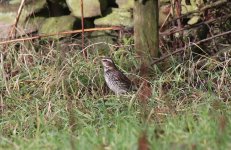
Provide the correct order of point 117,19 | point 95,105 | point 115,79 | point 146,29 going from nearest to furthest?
point 95,105 → point 115,79 → point 146,29 → point 117,19

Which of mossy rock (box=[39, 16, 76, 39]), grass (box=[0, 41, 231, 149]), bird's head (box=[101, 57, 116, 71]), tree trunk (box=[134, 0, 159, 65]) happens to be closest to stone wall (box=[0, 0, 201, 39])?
mossy rock (box=[39, 16, 76, 39])

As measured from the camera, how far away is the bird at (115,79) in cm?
862

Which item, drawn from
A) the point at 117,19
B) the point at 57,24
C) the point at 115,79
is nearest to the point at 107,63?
the point at 115,79

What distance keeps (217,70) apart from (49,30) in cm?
271

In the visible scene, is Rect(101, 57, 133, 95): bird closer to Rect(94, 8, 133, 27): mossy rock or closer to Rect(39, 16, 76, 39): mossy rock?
Rect(94, 8, 133, 27): mossy rock

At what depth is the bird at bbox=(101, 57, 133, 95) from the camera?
8.62 m

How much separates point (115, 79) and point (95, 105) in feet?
2.04

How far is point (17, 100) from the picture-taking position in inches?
339

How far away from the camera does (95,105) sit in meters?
8.14

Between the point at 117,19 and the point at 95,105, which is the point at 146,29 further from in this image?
the point at 117,19

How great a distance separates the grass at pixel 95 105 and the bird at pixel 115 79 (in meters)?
0.12

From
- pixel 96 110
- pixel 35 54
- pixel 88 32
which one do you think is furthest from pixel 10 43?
pixel 96 110

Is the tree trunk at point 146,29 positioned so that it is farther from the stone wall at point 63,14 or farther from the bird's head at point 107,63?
the stone wall at point 63,14

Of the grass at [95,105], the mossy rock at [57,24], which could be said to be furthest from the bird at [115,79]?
the mossy rock at [57,24]
